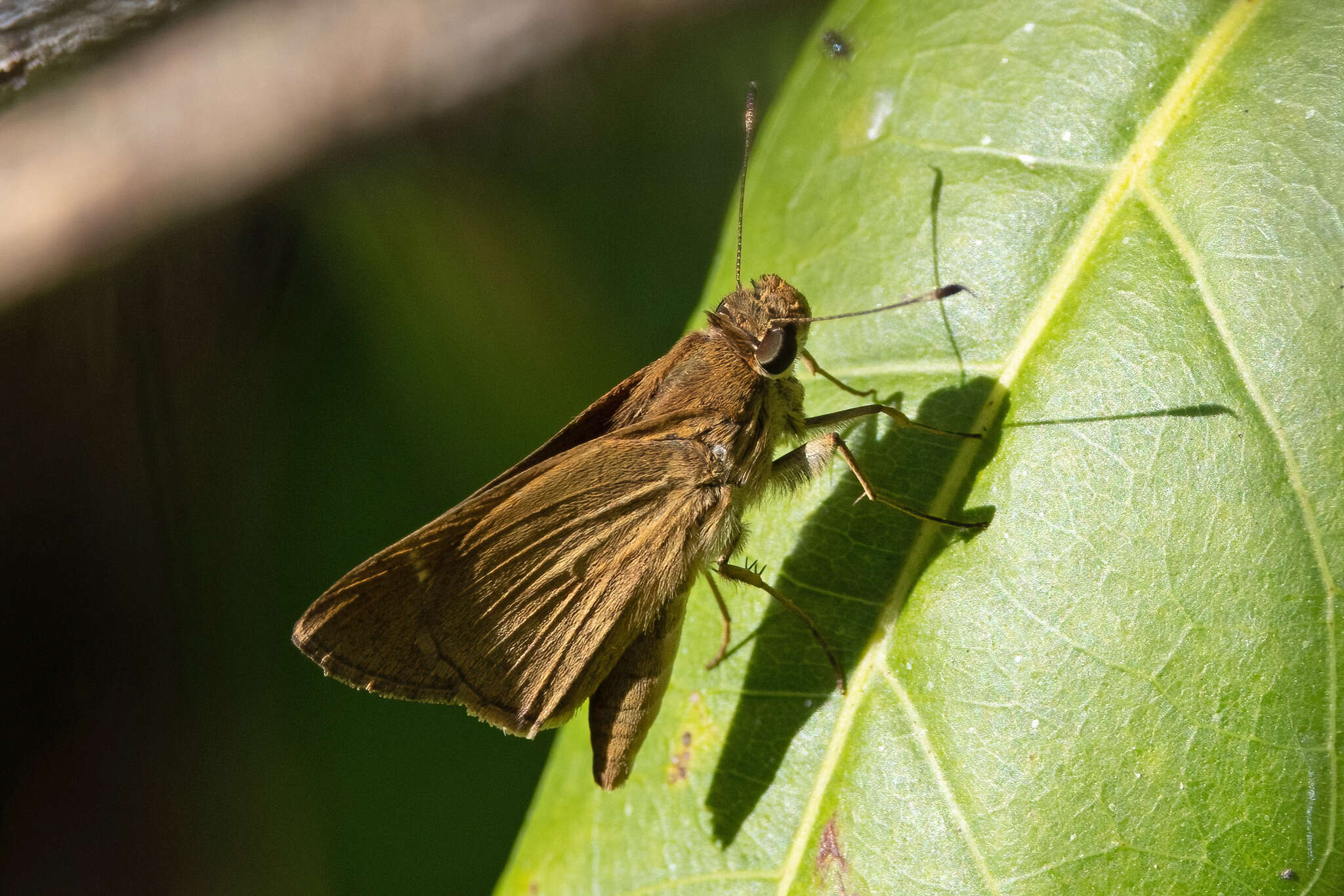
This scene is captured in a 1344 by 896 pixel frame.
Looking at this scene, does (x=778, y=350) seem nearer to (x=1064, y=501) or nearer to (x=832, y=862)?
(x=1064, y=501)

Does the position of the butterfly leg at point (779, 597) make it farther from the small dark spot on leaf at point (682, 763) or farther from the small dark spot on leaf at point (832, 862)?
the small dark spot on leaf at point (682, 763)

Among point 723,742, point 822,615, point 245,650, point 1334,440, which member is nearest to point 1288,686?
point 1334,440

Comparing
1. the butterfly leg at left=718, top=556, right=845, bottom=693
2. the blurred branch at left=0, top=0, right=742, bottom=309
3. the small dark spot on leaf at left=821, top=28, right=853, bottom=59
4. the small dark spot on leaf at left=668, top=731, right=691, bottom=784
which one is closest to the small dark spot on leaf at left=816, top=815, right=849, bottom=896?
the butterfly leg at left=718, top=556, right=845, bottom=693

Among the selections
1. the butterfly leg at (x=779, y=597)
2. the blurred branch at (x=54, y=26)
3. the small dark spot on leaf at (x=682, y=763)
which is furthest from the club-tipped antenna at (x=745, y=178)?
the blurred branch at (x=54, y=26)

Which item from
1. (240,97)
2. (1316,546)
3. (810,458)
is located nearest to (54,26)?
(240,97)

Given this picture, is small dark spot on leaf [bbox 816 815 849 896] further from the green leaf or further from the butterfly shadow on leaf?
the butterfly shadow on leaf

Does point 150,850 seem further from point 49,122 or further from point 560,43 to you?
point 560,43
